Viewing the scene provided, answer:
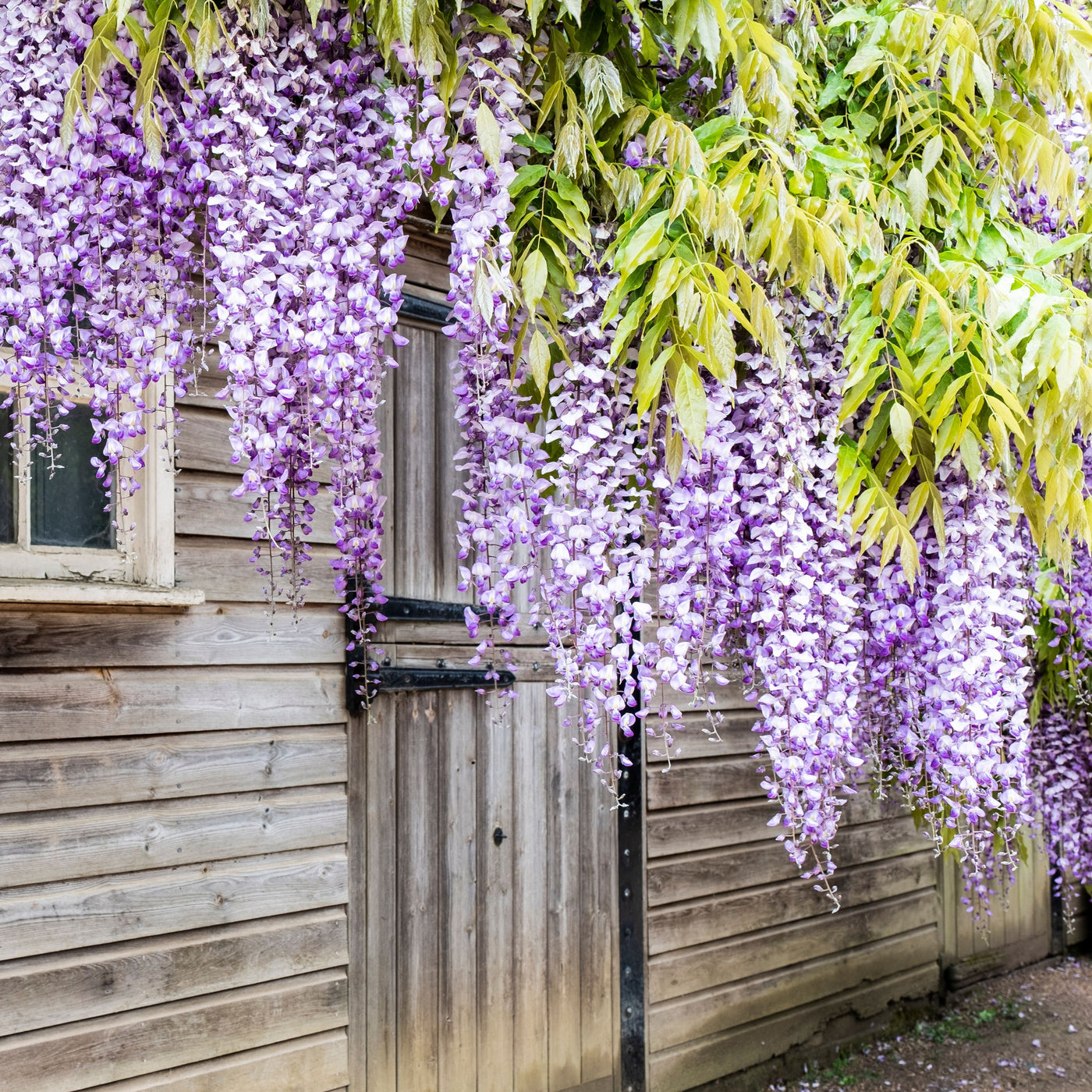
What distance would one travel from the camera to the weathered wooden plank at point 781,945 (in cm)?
338

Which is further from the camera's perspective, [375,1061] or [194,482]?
[375,1061]

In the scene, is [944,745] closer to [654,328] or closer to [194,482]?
[654,328]

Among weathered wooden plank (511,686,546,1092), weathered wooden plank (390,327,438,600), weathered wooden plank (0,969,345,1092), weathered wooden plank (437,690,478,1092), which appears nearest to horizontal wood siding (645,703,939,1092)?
weathered wooden plank (511,686,546,1092)

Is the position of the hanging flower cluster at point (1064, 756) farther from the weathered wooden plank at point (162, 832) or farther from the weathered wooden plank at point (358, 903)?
A: the weathered wooden plank at point (162, 832)

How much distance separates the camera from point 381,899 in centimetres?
259

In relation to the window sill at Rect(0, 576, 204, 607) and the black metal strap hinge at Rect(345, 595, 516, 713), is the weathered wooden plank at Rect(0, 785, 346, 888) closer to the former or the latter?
the black metal strap hinge at Rect(345, 595, 516, 713)

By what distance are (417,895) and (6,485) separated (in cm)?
132

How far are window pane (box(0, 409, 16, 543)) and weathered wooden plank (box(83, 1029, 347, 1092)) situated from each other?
41.7 inches

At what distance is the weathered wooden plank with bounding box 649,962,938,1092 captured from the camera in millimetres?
3352

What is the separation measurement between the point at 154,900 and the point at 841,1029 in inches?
113

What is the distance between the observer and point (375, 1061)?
2.55 metres

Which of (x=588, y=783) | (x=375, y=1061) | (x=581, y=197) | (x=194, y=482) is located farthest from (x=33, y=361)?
(x=588, y=783)

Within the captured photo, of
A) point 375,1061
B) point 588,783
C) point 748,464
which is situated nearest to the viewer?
point 748,464

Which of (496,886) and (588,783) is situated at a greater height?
(588,783)
